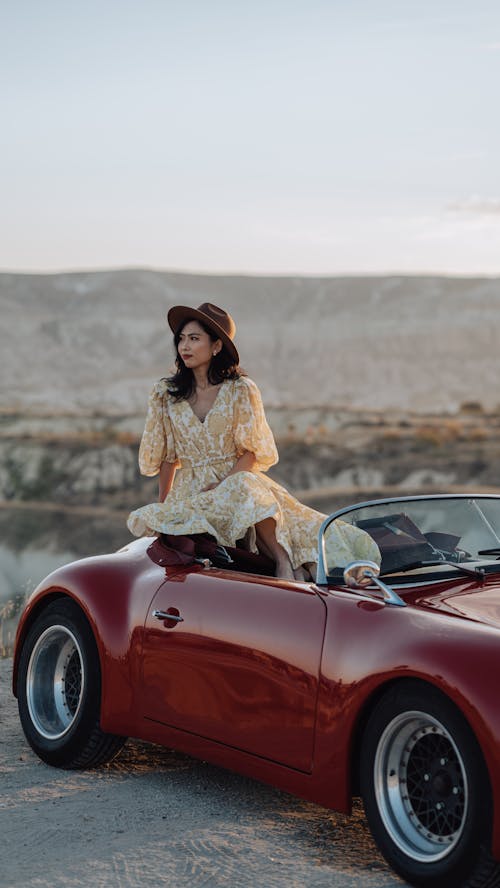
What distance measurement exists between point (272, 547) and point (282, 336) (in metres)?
97.2

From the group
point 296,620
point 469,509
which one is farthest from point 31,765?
point 469,509

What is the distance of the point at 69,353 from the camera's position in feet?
315

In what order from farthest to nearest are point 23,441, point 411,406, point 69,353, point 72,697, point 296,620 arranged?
point 69,353 < point 411,406 < point 23,441 < point 72,697 < point 296,620

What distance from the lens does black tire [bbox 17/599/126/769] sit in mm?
6070

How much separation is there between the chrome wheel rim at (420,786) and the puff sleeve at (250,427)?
2.56 metres

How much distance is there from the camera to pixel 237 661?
203 inches

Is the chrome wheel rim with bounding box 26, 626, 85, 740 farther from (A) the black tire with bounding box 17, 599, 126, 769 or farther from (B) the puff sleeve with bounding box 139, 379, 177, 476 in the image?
(B) the puff sleeve with bounding box 139, 379, 177, 476

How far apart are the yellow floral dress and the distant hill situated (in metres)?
73.1

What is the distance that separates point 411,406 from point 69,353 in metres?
26.6

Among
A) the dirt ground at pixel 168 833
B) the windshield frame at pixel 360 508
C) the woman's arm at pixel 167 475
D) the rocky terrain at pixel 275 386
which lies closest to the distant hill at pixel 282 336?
the rocky terrain at pixel 275 386

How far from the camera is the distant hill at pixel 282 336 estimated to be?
90.0m

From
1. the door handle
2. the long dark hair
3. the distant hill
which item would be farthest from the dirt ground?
A: the distant hill

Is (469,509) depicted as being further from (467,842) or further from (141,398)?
(141,398)

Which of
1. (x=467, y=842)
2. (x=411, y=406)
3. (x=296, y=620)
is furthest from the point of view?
(x=411, y=406)
